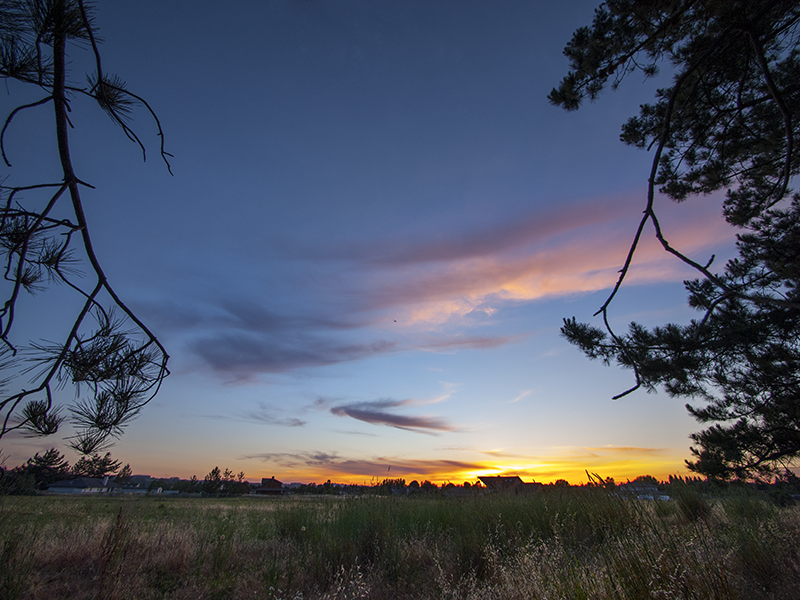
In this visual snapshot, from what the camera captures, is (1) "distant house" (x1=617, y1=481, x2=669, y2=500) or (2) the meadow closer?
(2) the meadow

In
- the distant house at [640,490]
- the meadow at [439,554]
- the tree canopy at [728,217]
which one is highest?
the tree canopy at [728,217]

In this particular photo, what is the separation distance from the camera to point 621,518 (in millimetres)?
6078

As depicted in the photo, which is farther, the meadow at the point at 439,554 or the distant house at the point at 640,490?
the distant house at the point at 640,490

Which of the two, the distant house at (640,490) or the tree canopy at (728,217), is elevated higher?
the tree canopy at (728,217)

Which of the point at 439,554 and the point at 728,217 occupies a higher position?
the point at 728,217

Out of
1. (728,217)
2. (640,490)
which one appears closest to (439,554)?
(640,490)

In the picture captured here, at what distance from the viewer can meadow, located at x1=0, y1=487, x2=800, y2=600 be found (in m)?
3.08

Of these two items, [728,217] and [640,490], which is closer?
[640,490]

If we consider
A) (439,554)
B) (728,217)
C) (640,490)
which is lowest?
(439,554)

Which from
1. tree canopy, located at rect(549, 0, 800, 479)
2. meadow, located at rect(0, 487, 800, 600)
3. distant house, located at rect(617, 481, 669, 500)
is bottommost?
meadow, located at rect(0, 487, 800, 600)

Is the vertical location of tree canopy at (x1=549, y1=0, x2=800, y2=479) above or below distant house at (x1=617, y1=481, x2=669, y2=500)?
above

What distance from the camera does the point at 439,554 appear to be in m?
5.49

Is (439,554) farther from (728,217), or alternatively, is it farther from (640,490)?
(728,217)

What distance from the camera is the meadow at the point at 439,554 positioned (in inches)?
121
